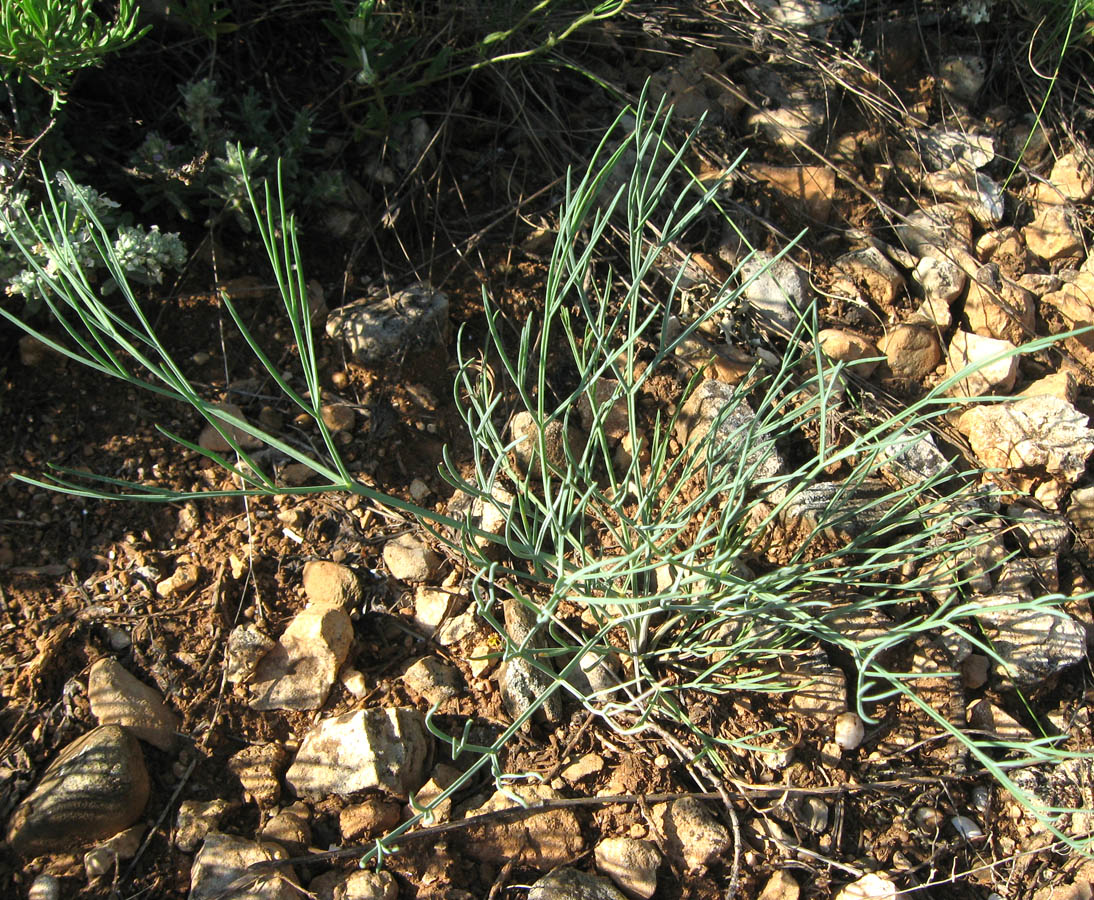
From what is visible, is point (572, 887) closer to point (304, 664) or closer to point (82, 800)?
point (304, 664)

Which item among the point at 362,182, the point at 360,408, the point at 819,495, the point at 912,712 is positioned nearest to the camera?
the point at 912,712

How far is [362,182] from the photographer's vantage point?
1.91 m

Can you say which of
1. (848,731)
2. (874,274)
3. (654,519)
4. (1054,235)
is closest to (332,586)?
(654,519)

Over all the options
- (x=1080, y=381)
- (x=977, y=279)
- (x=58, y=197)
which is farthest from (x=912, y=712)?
(x=58, y=197)

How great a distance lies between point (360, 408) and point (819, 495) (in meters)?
0.92

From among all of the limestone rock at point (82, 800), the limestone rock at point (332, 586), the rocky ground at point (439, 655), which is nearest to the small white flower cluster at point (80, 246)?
the rocky ground at point (439, 655)

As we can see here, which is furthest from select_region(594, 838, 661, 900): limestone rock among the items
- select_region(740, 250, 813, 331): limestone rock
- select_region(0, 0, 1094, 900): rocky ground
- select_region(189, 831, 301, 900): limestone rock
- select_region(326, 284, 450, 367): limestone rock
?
select_region(740, 250, 813, 331): limestone rock

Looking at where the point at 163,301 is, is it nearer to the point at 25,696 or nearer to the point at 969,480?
the point at 25,696

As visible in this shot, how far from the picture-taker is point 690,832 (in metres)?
1.32

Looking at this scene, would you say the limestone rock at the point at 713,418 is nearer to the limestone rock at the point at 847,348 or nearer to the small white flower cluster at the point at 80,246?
the limestone rock at the point at 847,348

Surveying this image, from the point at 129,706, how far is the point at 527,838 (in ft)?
2.20

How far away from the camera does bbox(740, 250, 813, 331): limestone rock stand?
1911 millimetres

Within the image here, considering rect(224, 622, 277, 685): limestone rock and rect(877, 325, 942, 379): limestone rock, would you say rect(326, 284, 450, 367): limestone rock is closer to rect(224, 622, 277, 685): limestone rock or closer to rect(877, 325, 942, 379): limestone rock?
rect(224, 622, 277, 685): limestone rock

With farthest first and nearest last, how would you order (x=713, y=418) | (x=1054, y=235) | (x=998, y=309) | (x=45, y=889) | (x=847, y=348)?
(x=1054, y=235), (x=998, y=309), (x=847, y=348), (x=713, y=418), (x=45, y=889)
